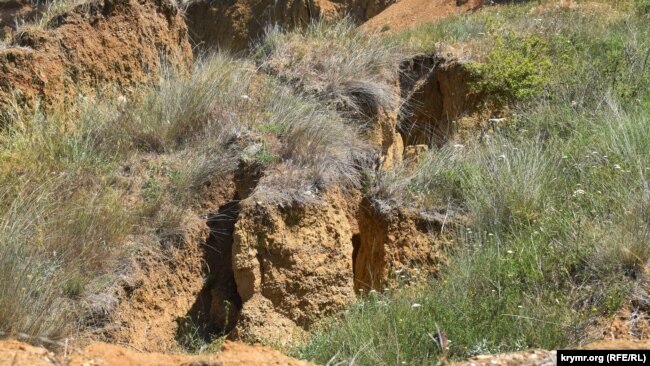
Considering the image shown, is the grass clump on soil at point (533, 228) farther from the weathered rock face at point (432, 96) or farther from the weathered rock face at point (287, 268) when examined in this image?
the weathered rock face at point (432, 96)

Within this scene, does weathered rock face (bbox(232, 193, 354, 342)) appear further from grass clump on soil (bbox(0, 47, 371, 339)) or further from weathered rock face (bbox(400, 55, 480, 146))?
weathered rock face (bbox(400, 55, 480, 146))

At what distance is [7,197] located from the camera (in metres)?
7.25

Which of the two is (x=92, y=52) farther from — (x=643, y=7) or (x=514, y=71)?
(x=643, y=7)

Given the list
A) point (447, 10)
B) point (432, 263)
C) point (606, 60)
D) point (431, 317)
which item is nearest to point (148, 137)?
point (432, 263)

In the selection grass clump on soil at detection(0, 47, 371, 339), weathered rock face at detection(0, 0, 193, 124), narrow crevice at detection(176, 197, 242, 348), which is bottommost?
narrow crevice at detection(176, 197, 242, 348)

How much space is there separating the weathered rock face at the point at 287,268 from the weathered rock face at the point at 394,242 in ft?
1.25

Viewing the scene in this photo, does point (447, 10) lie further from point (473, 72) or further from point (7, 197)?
point (7, 197)

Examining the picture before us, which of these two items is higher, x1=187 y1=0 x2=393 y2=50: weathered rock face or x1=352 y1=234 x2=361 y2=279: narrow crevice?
x1=187 y1=0 x2=393 y2=50: weathered rock face

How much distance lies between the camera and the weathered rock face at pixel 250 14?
16.3 m

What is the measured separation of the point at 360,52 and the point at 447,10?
4.39 metres

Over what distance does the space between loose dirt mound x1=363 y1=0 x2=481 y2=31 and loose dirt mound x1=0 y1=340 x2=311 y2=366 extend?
9323mm

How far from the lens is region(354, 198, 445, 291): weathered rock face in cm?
808

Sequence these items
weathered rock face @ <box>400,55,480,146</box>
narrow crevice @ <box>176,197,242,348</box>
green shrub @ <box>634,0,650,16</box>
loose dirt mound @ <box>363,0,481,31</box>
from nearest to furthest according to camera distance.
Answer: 1. narrow crevice @ <box>176,197,242,348</box>
2. weathered rock face @ <box>400,55,480,146</box>
3. green shrub @ <box>634,0,650,16</box>
4. loose dirt mound @ <box>363,0,481,31</box>

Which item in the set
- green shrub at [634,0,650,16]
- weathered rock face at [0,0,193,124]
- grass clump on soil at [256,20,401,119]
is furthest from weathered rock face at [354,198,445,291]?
green shrub at [634,0,650,16]
